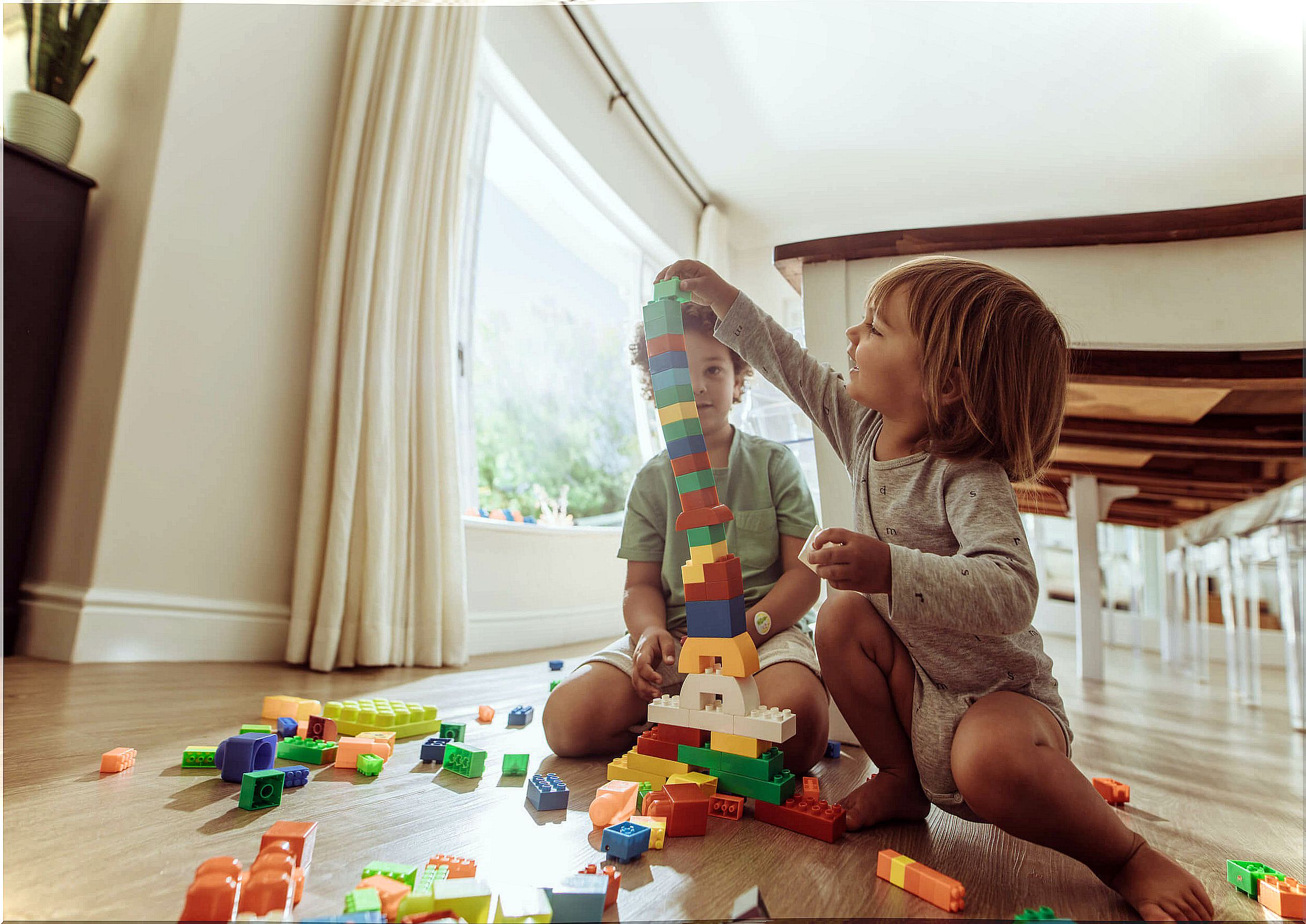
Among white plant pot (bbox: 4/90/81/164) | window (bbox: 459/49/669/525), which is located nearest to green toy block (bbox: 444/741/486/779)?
white plant pot (bbox: 4/90/81/164)

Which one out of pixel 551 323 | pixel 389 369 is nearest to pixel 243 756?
pixel 389 369

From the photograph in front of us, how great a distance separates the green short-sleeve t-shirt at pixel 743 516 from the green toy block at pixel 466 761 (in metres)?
0.34

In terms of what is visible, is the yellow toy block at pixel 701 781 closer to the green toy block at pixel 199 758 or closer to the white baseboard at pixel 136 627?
the green toy block at pixel 199 758

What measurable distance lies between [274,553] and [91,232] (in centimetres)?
82

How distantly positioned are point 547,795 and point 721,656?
0.68 feet

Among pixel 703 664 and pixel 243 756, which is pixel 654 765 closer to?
pixel 703 664

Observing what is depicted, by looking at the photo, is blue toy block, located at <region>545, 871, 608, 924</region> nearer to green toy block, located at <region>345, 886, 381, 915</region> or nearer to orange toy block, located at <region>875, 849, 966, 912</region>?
green toy block, located at <region>345, 886, 381, 915</region>

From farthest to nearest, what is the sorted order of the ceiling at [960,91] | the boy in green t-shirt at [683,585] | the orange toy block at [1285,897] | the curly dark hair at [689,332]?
the ceiling at [960,91], the curly dark hair at [689,332], the boy in green t-shirt at [683,585], the orange toy block at [1285,897]

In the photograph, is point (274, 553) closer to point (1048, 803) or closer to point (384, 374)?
point (384, 374)

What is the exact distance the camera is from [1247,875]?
56 cm

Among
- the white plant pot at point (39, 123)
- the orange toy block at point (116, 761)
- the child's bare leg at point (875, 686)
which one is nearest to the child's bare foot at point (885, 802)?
the child's bare leg at point (875, 686)

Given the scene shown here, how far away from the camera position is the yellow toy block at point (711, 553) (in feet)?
2.38

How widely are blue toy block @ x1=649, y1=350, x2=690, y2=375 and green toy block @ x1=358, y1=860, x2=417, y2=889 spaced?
49cm

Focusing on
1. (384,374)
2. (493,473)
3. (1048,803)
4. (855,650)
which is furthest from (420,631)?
(493,473)
